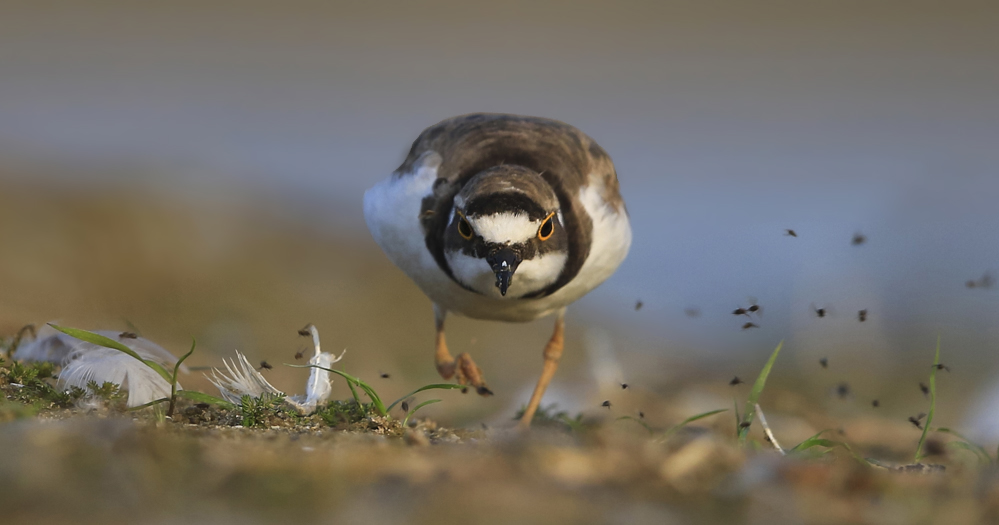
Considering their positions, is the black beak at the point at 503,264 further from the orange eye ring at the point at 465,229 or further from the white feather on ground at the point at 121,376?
the white feather on ground at the point at 121,376

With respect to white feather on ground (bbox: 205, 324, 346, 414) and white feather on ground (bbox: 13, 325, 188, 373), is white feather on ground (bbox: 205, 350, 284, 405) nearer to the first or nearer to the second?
white feather on ground (bbox: 205, 324, 346, 414)

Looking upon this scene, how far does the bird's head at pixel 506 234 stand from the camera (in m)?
3.80

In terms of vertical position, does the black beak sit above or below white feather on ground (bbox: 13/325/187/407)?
above

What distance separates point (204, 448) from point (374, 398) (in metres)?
1.08

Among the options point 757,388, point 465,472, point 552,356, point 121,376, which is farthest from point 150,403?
point 552,356

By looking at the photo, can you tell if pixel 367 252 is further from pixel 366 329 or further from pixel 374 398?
pixel 374 398

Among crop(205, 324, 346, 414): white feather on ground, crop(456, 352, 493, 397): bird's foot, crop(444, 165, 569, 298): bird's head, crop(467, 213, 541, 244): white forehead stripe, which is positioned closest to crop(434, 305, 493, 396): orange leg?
crop(456, 352, 493, 397): bird's foot

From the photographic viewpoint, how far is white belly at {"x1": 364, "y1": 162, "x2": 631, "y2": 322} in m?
4.46

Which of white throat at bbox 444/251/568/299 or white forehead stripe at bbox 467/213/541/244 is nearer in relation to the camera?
white forehead stripe at bbox 467/213/541/244

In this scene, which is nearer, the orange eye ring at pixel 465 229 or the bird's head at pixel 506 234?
the bird's head at pixel 506 234

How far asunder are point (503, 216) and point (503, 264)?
0.74ft

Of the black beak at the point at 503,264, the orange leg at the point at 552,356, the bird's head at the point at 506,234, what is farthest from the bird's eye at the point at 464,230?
the orange leg at the point at 552,356

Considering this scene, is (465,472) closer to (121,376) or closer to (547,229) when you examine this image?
(121,376)

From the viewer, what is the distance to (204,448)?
213 cm
